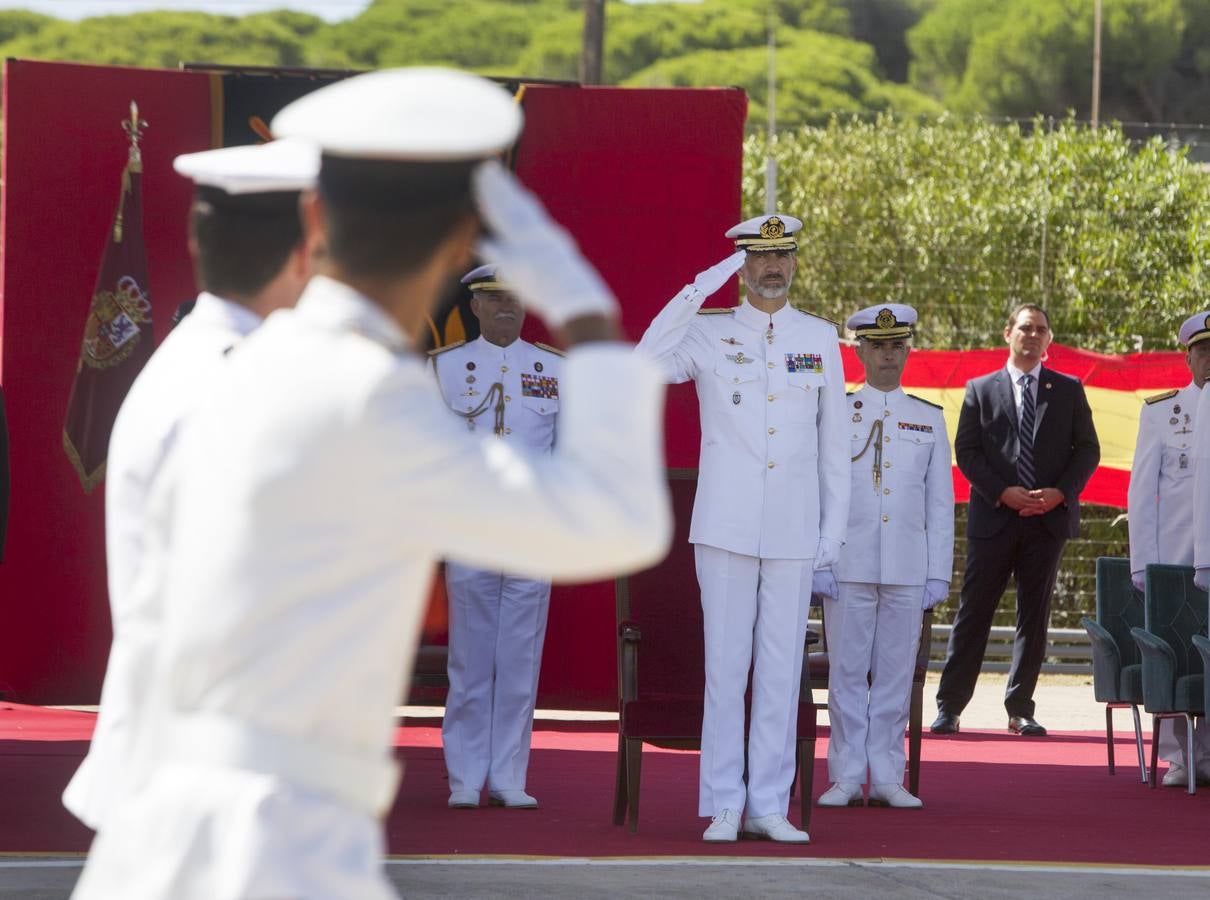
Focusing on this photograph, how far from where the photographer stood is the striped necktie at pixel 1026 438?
935 cm

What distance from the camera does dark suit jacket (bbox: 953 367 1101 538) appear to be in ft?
30.7

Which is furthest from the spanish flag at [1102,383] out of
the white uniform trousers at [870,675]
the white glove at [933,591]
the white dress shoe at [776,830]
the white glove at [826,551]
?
the white dress shoe at [776,830]

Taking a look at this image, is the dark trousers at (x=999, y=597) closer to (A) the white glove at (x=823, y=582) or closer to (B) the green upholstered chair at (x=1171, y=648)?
(B) the green upholstered chair at (x=1171, y=648)

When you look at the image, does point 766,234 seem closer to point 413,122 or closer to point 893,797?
point 893,797

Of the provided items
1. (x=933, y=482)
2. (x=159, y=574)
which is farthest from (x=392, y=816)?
(x=159, y=574)

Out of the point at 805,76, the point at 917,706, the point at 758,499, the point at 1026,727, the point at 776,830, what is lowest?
the point at 1026,727

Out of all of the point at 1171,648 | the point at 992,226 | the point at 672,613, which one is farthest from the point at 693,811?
the point at 992,226

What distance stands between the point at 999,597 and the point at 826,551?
143 inches

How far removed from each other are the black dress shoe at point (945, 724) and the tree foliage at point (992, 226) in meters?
5.71

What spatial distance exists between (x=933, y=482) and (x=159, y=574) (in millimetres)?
5761

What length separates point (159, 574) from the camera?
190 cm

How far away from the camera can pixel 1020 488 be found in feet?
30.7

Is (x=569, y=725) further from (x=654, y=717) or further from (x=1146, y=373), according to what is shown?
(x=1146, y=373)

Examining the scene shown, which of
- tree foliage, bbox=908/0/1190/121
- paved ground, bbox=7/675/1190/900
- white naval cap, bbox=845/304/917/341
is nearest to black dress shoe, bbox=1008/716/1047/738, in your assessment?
white naval cap, bbox=845/304/917/341
